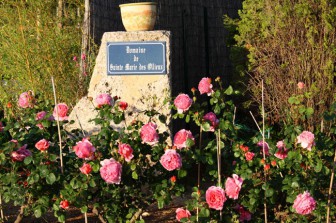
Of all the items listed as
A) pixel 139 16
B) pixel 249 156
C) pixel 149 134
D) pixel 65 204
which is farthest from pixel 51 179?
pixel 139 16

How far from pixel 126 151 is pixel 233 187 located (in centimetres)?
68

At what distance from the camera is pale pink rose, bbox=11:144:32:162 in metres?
4.42

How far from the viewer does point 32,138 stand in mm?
4703

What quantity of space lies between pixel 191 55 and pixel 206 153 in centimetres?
484

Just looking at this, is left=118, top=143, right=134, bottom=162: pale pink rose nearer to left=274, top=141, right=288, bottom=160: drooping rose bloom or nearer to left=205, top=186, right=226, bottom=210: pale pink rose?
left=205, top=186, right=226, bottom=210: pale pink rose

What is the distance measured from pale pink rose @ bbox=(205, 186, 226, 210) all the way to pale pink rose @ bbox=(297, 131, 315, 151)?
560 millimetres

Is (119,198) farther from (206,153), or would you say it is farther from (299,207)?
(299,207)

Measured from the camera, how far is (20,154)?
4438 millimetres

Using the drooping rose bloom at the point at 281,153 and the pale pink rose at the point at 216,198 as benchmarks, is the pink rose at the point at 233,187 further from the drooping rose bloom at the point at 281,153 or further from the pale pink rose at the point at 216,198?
the drooping rose bloom at the point at 281,153

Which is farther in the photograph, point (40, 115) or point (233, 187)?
point (40, 115)

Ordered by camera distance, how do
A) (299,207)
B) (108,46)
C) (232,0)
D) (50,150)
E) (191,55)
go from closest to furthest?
1. (299,207)
2. (50,150)
3. (108,46)
4. (191,55)
5. (232,0)

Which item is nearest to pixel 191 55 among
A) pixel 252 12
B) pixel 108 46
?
pixel 252 12

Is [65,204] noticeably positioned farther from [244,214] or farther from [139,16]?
[139,16]

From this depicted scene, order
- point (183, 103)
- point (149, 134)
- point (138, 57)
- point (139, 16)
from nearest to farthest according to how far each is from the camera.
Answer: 1. point (149, 134)
2. point (183, 103)
3. point (138, 57)
4. point (139, 16)
